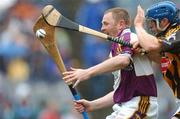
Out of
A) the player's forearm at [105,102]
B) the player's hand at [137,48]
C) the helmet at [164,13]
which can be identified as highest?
the helmet at [164,13]

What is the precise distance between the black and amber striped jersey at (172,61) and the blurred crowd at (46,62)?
5.47m

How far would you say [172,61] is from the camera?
8.58 metres

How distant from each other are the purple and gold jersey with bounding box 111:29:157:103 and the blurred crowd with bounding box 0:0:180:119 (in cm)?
530

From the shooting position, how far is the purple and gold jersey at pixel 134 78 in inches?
344

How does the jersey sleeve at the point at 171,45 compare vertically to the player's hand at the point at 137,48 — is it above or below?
below

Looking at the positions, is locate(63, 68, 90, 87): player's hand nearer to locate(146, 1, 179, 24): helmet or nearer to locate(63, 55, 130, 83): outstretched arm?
locate(63, 55, 130, 83): outstretched arm

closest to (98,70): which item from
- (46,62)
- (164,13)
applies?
(164,13)

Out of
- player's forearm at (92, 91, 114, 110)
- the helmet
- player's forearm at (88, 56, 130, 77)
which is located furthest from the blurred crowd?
player's forearm at (88, 56, 130, 77)

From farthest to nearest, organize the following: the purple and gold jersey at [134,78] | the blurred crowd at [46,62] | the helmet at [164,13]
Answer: the blurred crowd at [46,62]
the purple and gold jersey at [134,78]
the helmet at [164,13]

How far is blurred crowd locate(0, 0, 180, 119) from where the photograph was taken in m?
14.5

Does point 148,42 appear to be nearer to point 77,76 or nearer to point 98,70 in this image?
point 98,70

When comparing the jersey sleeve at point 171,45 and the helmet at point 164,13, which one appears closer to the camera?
the jersey sleeve at point 171,45

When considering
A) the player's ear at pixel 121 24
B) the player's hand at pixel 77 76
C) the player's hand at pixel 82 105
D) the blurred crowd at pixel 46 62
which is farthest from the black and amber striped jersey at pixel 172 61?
the blurred crowd at pixel 46 62

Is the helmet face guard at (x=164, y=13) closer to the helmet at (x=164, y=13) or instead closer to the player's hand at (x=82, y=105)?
the helmet at (x=164, y=13)
